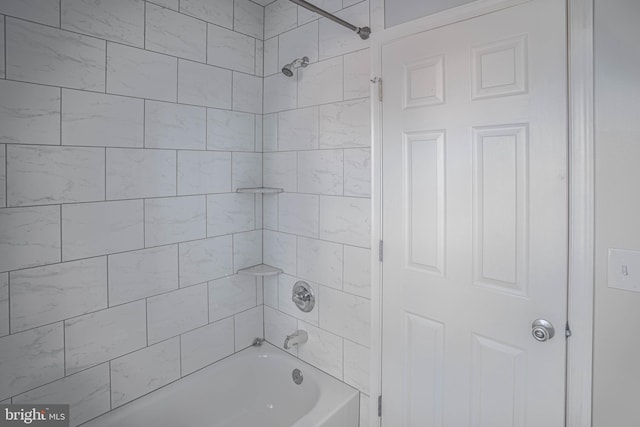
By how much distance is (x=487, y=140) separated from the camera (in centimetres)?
126

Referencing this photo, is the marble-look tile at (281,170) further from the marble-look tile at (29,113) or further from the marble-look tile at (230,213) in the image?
the marble-look tile at (29,113)

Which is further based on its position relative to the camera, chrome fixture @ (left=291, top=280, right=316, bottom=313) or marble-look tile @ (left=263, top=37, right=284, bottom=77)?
marble-look tile @ (left=263, top=37, right=284, bottom=77)

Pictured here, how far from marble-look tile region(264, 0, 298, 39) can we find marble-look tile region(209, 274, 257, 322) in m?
1.50

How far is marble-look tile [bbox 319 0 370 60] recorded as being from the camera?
163 cm

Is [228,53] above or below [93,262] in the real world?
above

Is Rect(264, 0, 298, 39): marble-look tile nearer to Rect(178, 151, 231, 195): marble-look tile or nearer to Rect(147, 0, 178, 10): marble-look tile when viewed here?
Rect(147, 0, 178, 10): marble-look tile

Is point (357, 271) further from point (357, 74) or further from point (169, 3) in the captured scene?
point (169, 3)

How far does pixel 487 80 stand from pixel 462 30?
0.74ft

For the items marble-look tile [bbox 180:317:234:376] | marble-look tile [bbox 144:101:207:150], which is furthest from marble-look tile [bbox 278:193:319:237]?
marble-look tile [bbox 180:317:234:376]

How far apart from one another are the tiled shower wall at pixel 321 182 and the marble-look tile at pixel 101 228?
0.79 metres

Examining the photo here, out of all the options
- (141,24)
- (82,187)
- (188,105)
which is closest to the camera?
(82,187)

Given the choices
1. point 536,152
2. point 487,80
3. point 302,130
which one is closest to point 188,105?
point 302,130

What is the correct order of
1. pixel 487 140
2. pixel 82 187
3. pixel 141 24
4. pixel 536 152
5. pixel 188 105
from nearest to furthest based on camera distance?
pixel 536 152 < pixel 487 140 < pixel 82 187 < pixel 141 24 < pixel 188 105

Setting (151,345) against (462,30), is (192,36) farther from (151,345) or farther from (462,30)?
(151,345)
